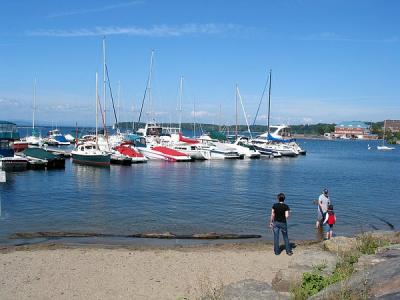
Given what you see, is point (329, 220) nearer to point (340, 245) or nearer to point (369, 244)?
point (340, 245)

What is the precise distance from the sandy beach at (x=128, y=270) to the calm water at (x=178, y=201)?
388cm

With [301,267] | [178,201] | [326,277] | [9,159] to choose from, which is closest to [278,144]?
[9,159]

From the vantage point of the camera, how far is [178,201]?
100 ft

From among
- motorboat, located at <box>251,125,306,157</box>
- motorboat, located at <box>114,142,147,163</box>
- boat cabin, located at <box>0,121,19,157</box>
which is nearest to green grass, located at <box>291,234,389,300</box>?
boat cabin, located at <box>0,121,19,157</box>

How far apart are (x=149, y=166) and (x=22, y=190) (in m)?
24.7

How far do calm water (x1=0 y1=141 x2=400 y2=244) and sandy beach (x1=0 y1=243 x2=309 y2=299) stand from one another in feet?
12.7

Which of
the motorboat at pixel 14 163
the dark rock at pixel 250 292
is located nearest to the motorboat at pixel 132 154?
the motorboat at pixel 14 163

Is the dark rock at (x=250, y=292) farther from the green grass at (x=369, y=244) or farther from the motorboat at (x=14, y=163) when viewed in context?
the motorboat at (x=14, y=163)

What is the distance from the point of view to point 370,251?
13438 millimetres

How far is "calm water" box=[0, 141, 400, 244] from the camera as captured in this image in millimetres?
22094

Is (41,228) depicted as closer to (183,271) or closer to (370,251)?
(183,271)

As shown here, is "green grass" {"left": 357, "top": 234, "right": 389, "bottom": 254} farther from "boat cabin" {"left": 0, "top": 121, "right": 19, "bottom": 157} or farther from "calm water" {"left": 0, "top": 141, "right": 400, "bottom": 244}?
"boat cabin" {"left": 0, "top": 121, "right": 19, "bottom": 157}

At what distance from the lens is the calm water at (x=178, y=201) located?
2209 centimetres

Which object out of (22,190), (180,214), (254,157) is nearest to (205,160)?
(254,157)
